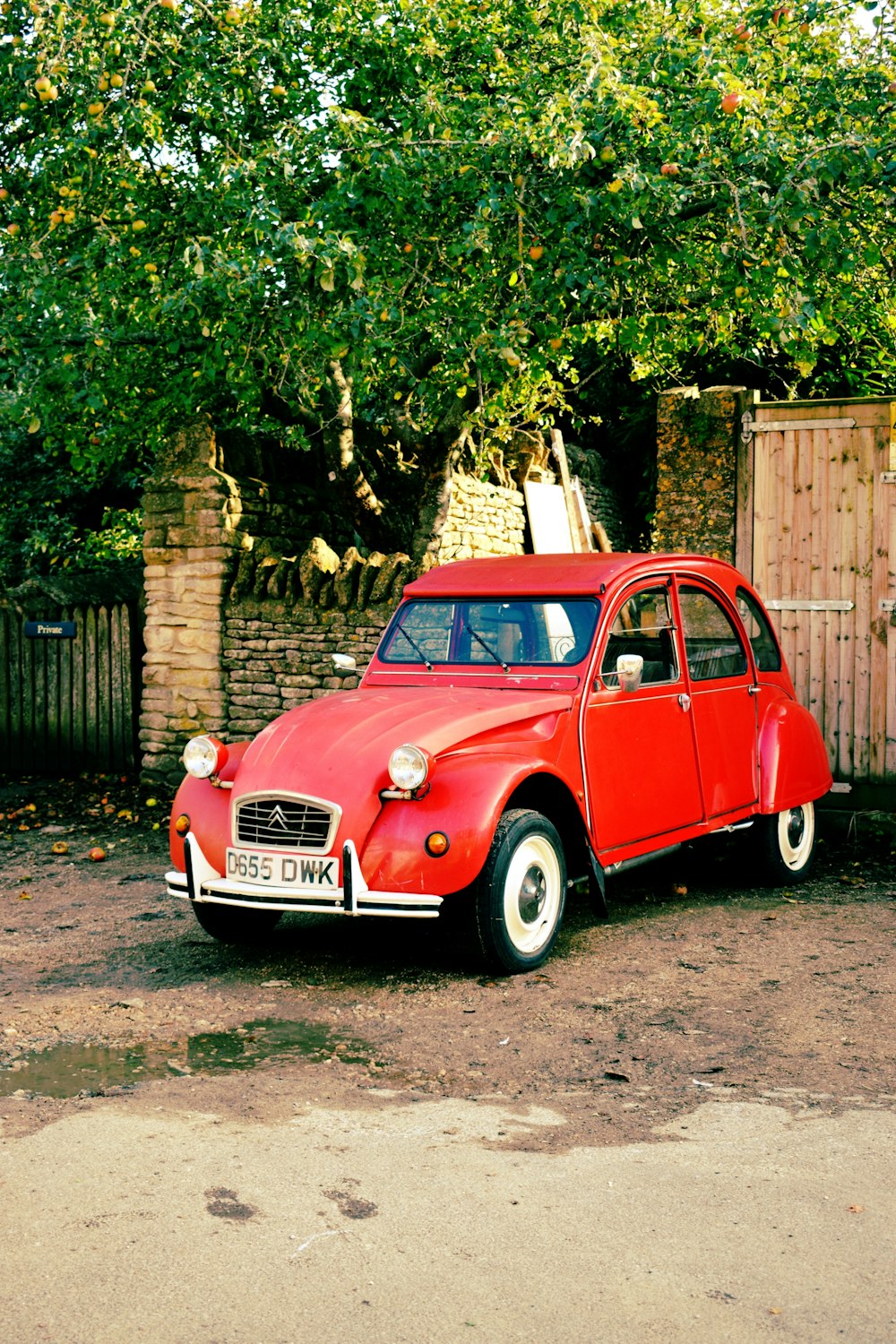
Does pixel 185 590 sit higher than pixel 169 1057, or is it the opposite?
pixel 185 590

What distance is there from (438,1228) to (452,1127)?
747 mm

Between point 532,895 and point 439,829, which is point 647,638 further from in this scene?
point 439,829

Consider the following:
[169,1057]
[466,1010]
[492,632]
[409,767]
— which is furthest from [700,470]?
[169,1057]

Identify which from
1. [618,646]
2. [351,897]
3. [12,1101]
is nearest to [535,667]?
[618,646]

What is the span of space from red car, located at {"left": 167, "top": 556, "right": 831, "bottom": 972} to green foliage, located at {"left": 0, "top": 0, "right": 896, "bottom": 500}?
2426mm

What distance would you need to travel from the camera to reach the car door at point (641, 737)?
639 centimetres

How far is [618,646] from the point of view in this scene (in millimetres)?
6852

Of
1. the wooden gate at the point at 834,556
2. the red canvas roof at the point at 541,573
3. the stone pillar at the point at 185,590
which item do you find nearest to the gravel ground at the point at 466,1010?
the wooden gate at the point at 834,556

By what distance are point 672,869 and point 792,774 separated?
1.16m

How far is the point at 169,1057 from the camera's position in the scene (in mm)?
4891

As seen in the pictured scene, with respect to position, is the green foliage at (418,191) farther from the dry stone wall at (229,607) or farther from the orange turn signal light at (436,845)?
the orange turn signal light at (436,845)

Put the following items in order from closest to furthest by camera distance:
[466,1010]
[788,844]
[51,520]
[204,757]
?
[466,1010], [204,757], [788,844], [51,520]

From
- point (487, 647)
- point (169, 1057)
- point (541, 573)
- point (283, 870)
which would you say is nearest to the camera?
point (169, 1057)

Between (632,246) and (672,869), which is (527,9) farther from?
(672,869)
